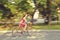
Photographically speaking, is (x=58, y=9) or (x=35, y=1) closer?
(x=35, y=1)

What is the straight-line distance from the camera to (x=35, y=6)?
16.5 meters

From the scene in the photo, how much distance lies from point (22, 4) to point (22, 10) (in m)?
0.64

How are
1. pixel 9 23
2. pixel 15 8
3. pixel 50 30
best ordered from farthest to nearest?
pixel 9 23, pixel 15 8, pixel 50 30

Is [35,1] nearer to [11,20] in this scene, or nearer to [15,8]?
[15,8]

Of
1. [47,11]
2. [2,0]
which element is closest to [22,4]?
[2,0]

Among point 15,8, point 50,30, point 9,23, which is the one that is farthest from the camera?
point 9,23

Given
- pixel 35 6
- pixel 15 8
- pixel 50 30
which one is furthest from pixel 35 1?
pixel 50 30

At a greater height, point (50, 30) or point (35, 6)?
point (35, 6)

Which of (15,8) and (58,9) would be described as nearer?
(15,8)

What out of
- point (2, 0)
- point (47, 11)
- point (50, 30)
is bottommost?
point (50, 30)

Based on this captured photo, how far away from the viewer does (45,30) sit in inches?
593

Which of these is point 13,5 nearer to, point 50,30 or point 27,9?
point 27,9

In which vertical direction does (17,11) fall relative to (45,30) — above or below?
→ above

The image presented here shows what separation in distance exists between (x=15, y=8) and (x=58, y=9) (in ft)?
14.6
